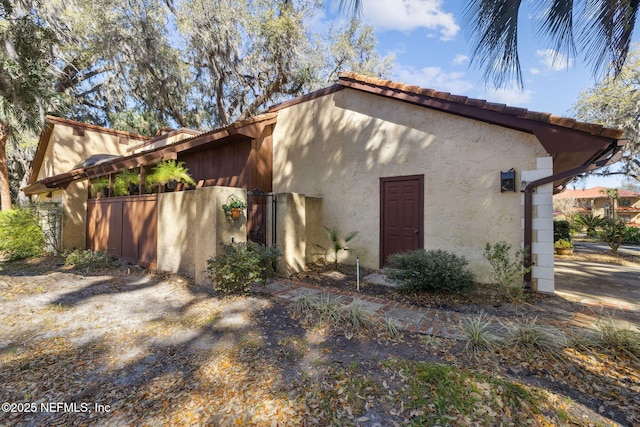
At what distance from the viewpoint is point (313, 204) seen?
7.74 m

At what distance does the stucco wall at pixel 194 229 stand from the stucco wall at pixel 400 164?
9.97 ft

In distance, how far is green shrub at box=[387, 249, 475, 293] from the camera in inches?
189

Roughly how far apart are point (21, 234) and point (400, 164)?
13460 millimetres

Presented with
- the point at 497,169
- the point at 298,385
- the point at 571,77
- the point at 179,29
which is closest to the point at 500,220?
the point at 497,169

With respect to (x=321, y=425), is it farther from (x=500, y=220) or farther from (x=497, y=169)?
(x=497, y=169)

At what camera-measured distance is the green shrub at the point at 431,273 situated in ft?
15.8

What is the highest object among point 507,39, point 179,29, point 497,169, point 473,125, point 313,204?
point 179,29

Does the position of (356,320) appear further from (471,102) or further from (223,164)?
(223,164)

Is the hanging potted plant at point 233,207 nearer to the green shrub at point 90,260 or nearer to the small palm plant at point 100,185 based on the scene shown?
the green shrub at point 90,260

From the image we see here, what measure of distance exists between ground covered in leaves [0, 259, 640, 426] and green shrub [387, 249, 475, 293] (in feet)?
4.63

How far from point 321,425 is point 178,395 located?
52.6 inches

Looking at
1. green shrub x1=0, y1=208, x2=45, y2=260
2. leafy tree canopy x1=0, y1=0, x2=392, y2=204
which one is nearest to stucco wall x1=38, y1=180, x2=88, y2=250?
green shrub x1=0, y1=208, x2=45, y2=260

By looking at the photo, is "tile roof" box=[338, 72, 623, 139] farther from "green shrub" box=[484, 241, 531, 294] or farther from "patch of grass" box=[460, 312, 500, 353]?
"patch of grass" box=[460, 312, 500, 353]

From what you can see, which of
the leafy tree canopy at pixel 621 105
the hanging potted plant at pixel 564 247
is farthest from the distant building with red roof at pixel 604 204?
the hanging potted plant at pixel 564 247
